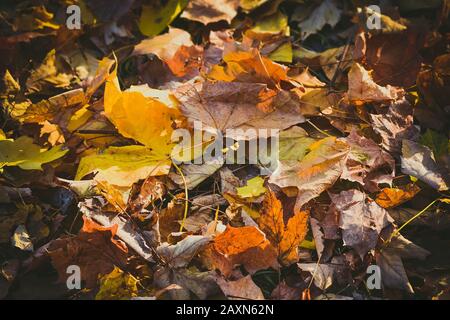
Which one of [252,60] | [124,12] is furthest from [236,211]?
[124,12]

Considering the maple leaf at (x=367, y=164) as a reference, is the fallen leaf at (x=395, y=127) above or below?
above

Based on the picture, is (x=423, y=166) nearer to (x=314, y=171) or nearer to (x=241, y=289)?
(x=314, y=171)

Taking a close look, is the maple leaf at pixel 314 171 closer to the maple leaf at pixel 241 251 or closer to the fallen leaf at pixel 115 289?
the maple leaf at pixel 241 251

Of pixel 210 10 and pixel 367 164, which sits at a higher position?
pixel 210 10

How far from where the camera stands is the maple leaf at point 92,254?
1254 mm

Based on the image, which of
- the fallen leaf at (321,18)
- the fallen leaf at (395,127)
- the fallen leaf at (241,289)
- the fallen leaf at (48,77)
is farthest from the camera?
the fallen leaf at (321,18)

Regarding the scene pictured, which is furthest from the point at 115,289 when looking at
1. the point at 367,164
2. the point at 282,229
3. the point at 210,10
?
the point at 210,10

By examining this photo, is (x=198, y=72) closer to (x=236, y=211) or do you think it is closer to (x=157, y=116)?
(x=157, y=116)

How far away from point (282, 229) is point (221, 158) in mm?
307

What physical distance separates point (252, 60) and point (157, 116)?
0.32 meters

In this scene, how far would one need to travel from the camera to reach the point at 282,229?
1.26m

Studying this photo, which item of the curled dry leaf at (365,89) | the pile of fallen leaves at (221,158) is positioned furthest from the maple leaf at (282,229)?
the curled dry leaf at (365,89)

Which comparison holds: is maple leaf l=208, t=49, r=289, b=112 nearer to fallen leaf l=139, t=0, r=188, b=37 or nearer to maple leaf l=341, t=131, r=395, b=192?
maple leaf l=341, t=131, r=395, b=192

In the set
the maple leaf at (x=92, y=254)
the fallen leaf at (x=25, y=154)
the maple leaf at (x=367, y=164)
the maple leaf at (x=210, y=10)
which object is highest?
the maple leaf at (x=210, y=10)
